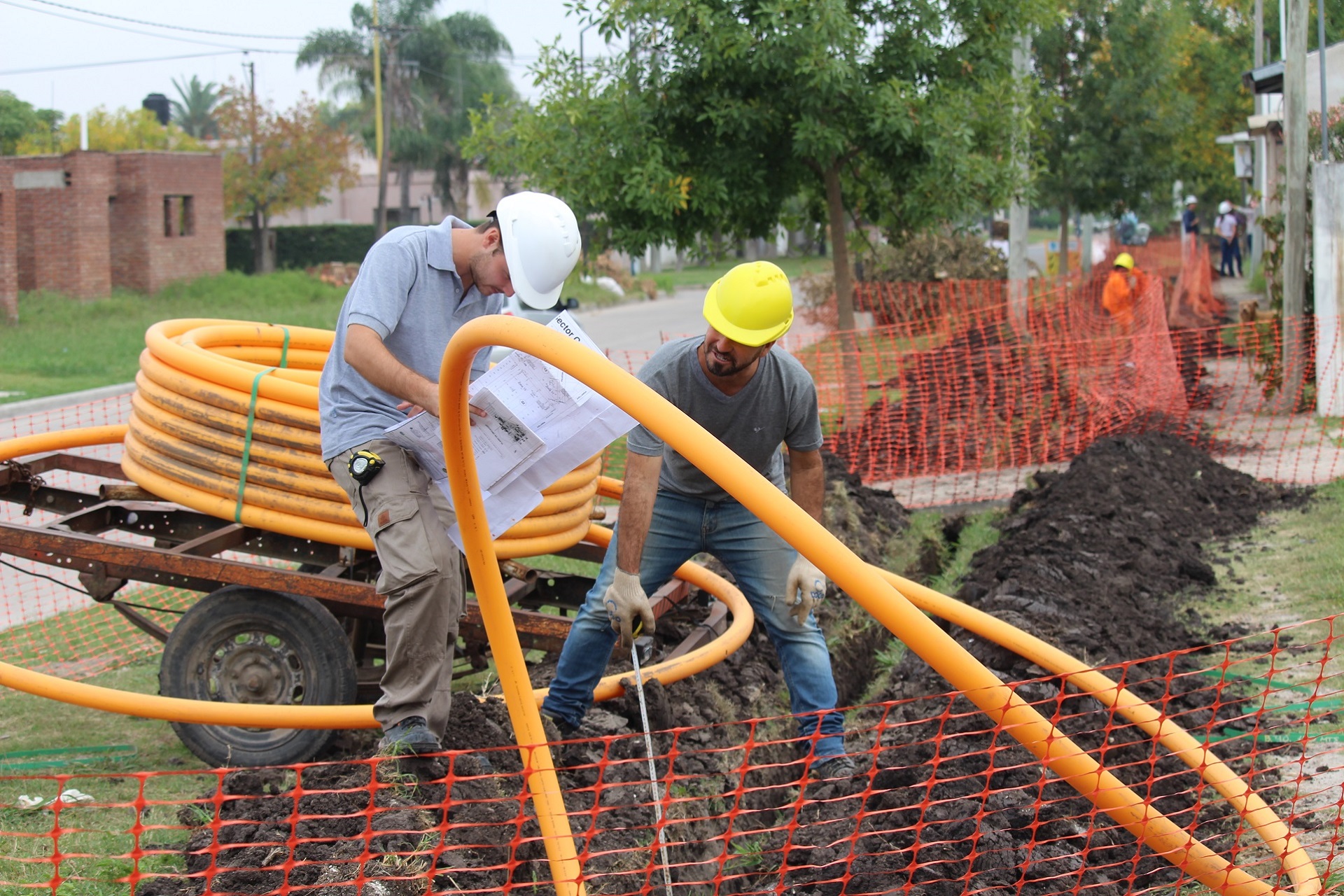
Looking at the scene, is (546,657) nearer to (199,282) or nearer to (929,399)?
(929,399)

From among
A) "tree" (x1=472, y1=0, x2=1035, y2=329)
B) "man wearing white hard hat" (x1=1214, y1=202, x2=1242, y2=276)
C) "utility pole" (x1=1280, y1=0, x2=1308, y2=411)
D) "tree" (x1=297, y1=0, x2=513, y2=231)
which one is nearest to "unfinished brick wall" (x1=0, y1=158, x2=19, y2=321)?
"tree" (x1=472, y1=0, x2=1035, y2=329)

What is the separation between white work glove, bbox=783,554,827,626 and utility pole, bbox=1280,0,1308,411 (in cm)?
984

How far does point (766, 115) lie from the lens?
33.8ft

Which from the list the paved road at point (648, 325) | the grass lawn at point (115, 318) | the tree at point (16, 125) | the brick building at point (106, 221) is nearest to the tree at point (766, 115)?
the paved road at point (648, 325)

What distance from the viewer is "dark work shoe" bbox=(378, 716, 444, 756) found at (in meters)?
4.02

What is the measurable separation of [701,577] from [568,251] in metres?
2.09

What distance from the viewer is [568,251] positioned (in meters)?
4.16

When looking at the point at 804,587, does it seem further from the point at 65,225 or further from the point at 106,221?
the point at 106,221

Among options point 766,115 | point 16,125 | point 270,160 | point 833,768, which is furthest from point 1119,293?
point 16,125

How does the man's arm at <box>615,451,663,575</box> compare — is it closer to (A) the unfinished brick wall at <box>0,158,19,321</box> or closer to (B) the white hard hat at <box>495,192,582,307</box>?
(B) the white hard hat at <box>495,192,582,307</box>

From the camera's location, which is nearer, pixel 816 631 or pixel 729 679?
pixel 816 631

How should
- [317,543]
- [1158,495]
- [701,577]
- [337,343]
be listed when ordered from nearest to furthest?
[337,343] < [317,543] < [701,577] < [1158,495]

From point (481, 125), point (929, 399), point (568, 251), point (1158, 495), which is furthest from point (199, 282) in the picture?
point (568, 251)

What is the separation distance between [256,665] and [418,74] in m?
56.8
